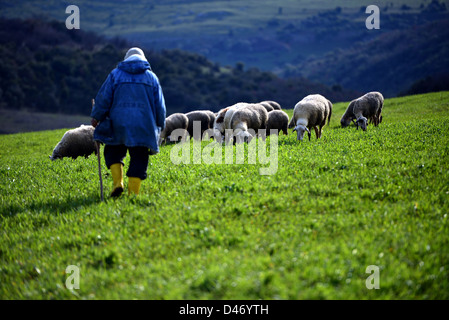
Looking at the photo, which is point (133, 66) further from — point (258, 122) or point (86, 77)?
point (86, 77)

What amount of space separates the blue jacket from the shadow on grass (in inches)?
44.6

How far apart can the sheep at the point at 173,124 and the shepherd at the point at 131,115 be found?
13586mm

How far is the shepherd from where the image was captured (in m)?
6.77

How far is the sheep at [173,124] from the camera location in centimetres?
2080

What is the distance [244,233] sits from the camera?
525 cm

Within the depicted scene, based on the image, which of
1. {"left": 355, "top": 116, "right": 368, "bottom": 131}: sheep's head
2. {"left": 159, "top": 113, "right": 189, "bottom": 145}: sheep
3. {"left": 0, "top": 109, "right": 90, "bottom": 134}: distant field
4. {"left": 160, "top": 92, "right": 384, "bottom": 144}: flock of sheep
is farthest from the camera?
{"left": 0, "top": 109, "right": 90, "bottom": 134}: distant field

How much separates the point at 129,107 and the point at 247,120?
8380 millimetres

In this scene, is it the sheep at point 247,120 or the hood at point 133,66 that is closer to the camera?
the hood at point 133,66

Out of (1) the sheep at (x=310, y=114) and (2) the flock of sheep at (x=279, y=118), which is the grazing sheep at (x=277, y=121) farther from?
(1) the sheep at (x=310, y=114)

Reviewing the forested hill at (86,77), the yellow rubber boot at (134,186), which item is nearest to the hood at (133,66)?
the yellow rubber boot at (134,186)

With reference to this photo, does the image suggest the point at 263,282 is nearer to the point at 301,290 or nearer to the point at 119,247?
the point at 301,290

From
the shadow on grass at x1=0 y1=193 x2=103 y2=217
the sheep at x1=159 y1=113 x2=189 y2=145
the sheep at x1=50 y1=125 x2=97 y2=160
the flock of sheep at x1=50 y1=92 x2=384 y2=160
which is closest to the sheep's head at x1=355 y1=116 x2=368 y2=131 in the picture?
the flock of sheep at x1=50 y1=92 x2=384 y2=160

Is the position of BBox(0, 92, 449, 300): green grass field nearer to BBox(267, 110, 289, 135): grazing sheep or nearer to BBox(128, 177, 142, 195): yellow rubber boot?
BBox(128, 177, 142, 195): yellow rubber boot

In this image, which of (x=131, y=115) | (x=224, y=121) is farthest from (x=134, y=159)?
(x=224, y=121)
